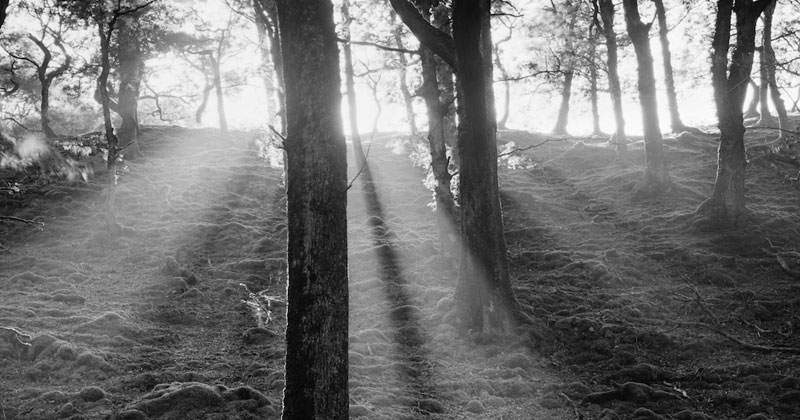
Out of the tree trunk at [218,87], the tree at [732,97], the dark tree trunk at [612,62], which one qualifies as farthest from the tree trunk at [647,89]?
the tree trunk at [218,87]

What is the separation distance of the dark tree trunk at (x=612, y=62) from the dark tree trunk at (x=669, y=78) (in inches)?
90.9

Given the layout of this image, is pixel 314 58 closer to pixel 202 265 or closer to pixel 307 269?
pixel 307 269

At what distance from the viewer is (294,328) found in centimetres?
424

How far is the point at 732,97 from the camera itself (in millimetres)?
13086

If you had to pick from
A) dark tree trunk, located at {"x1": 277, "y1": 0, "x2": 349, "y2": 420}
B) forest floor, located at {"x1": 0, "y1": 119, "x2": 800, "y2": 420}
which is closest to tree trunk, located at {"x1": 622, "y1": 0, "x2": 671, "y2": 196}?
forest floor, located at {"x1": 0, "y1": 119, "x2": 800, "y2": 420}

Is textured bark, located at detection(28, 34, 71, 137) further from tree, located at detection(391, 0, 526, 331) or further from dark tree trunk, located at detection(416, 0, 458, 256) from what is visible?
tree, located at detection(391, 0, 526, 331)

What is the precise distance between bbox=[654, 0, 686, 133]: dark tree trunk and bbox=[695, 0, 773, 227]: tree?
8.52 m

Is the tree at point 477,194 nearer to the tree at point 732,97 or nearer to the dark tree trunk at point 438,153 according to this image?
the dark tree trunk at point 438,153

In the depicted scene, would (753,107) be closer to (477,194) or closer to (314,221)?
(477,194)

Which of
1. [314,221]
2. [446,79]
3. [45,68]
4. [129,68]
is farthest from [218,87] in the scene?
[314,221]

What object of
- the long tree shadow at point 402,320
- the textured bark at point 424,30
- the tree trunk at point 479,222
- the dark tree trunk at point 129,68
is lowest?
the long tree shadow at point 402,320

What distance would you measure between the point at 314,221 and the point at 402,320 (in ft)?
22.2

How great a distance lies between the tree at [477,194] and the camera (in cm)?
855

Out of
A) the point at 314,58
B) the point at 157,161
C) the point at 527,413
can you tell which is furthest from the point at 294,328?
the point at 157,161
